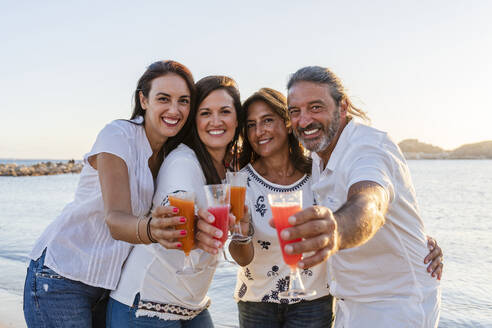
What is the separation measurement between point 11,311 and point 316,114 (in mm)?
5333

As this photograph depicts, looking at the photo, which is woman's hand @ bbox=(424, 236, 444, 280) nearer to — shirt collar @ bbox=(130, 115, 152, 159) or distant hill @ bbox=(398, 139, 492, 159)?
shirt collar @ bbox=(130, 115, 152, 159)

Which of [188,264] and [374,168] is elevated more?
[374,168]

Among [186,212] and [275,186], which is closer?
[186,212]

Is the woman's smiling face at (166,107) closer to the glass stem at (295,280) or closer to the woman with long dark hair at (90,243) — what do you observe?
the woman with long dark hair at (90,243)

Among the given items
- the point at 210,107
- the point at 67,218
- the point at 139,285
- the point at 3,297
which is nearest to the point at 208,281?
the point at 139,285

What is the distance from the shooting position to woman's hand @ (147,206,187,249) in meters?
2.19

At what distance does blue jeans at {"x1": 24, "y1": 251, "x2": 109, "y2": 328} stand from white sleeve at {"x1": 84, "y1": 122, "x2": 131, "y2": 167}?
86cm

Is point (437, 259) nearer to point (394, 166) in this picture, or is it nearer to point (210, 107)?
point (394, 166)

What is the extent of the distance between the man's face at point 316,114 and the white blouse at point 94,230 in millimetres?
1188

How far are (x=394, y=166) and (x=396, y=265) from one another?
2.16 ft

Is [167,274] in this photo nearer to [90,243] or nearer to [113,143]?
[90,243]

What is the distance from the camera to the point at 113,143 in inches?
109

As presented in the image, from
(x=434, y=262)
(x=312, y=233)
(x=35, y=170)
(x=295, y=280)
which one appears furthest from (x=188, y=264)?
(x=35, y=170)

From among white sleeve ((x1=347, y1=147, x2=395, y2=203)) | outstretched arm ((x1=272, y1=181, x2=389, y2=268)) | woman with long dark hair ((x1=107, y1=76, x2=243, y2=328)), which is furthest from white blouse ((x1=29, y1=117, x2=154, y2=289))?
outstretched arm ((x1=272, y1=181, x2=389, y2=268))
